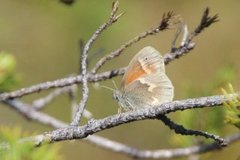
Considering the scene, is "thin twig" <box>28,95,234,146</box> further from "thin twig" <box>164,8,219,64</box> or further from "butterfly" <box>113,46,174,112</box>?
"thin twig" <box>164,8,219,64</box>

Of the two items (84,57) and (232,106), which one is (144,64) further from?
(232,106)

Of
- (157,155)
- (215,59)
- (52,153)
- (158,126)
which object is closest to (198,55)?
(215,59)

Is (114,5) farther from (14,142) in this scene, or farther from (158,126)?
(158,126)

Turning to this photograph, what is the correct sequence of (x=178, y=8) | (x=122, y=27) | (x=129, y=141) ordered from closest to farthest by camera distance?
1. (x=129, y=141)
2. (x=122, y=27)
3. (x=178, y=8)

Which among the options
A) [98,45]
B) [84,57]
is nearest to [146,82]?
[84,57]

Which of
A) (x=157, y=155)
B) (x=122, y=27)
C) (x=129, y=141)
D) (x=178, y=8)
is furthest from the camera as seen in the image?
(x=178, y=8)

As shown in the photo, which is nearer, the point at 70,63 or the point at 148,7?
the point at 70,63

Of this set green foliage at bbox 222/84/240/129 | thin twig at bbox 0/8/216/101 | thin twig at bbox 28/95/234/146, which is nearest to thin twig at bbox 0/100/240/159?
thin twig at bbox 0/8/216/101

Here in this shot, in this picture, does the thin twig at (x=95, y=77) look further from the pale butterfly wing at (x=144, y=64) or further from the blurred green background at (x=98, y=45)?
the blurred green background at (x=98, y=45)
